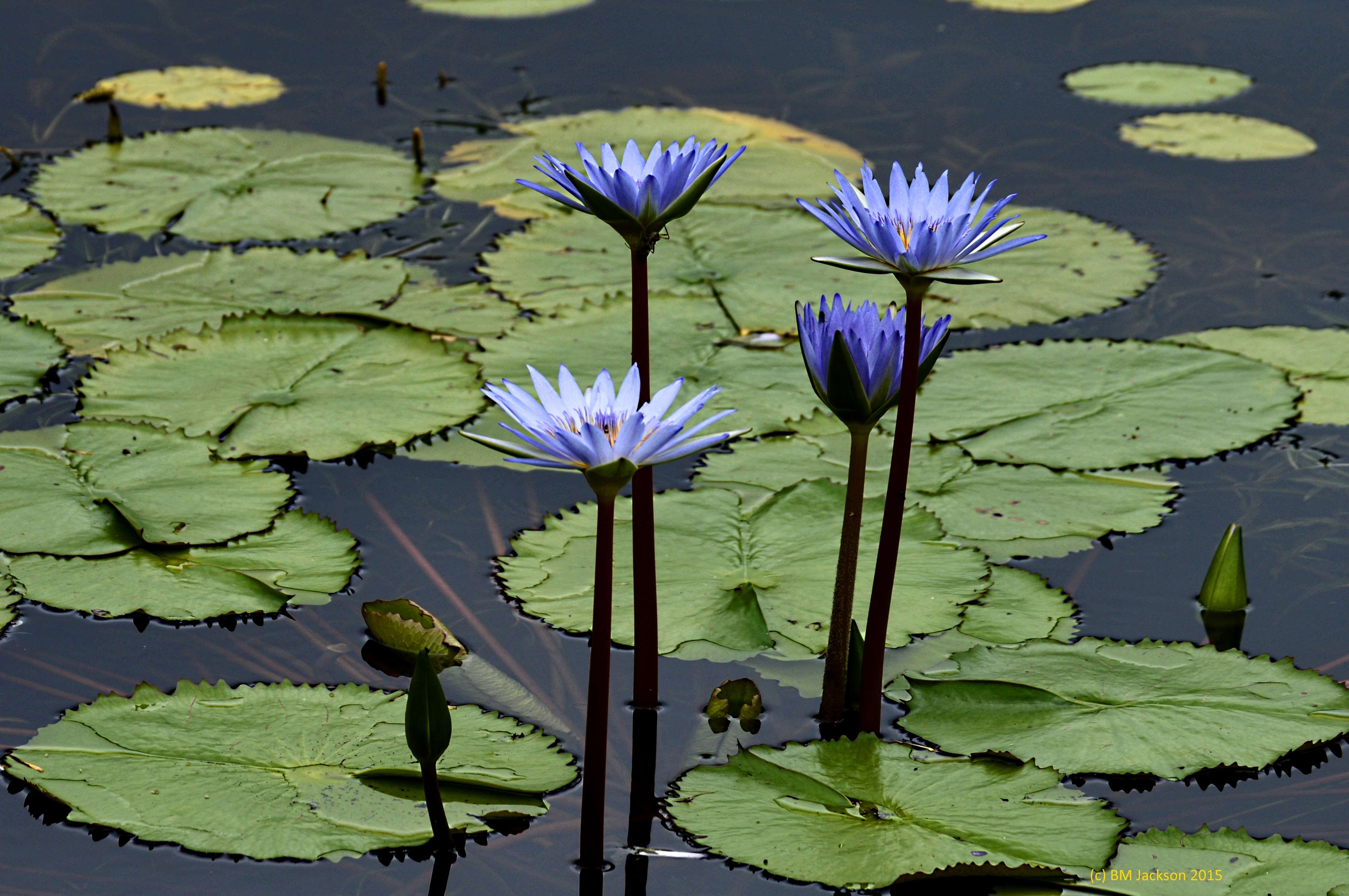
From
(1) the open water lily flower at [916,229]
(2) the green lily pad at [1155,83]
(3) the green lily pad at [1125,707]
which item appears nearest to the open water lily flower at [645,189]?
(1) the open water lily flower at [916,229]

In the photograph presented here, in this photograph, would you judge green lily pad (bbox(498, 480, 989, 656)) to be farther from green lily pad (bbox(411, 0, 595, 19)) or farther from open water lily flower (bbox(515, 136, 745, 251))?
green lily pad (bbox(411, 0, 595, 19))

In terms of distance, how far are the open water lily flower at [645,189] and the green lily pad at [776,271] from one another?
184cm

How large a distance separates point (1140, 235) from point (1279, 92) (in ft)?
5.99

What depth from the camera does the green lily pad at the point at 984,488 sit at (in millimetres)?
2770

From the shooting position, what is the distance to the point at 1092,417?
10.4 ft

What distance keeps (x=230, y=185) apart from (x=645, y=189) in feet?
10.4

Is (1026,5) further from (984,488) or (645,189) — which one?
(645,189)

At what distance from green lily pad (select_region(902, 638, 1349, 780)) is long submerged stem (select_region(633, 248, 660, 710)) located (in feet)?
1.53

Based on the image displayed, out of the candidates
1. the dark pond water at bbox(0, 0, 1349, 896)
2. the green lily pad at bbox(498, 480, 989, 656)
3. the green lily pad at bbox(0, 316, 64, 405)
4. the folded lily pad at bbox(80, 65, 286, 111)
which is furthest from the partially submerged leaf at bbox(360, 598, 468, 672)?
the folded lily pad at bbox(80, 65, 286, 111)

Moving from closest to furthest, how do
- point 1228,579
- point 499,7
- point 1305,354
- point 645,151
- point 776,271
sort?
point 1228,579 < point 1305,354 < point 776,271 < point 645,151 < point 499,7

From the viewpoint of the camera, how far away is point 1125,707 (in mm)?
2188

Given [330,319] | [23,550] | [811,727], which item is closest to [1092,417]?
[811,727]

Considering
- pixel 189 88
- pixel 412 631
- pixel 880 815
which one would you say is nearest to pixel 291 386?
pixel 412 631

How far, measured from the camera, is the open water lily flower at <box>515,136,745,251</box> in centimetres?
183
